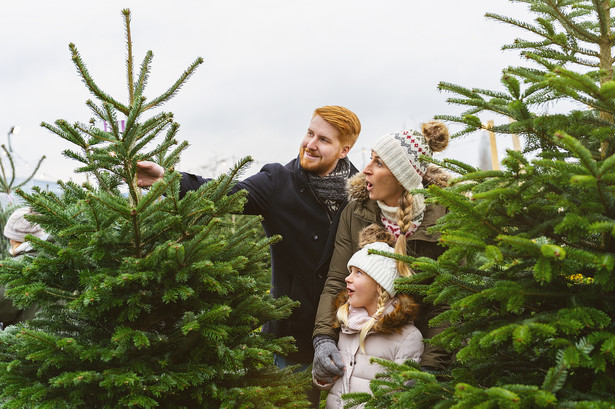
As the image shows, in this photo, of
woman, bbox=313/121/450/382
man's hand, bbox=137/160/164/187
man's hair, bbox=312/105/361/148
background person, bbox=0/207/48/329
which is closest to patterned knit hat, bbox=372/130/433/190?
woman, bbox=313/121/450/382

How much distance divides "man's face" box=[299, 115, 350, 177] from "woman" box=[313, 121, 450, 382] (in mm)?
423

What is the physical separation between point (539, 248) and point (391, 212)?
1.29 meters

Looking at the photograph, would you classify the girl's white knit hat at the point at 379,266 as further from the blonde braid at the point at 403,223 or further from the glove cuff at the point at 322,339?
the glove cuff at the point at 322,339

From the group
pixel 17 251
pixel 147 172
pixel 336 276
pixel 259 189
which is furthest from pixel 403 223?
pixel 17 251

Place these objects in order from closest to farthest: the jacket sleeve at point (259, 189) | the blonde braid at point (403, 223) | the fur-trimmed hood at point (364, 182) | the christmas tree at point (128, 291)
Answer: the christmas tree at point (128, 291) → the blonde braid at point (403, 223) → the fur-trimmed hood at point (364, 182) → the jacket sleeve at point (259, 189)

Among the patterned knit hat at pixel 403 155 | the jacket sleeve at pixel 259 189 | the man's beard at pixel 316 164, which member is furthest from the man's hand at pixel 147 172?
the patterned knit hat at pixel 403 155

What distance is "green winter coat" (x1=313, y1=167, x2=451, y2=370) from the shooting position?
9.66ft

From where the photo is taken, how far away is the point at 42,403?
2.17m

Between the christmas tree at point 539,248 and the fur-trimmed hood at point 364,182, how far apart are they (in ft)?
2.32

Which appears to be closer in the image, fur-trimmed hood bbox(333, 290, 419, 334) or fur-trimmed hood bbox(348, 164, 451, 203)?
fur-trimmed hood bbox(333, 290, 419, 334)

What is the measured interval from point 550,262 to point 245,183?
2095 millimetres

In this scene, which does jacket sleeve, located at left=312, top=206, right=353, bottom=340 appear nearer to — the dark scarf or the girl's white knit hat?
the girl's white knit hat

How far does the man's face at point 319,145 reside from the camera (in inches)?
143

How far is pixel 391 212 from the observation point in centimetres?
314
